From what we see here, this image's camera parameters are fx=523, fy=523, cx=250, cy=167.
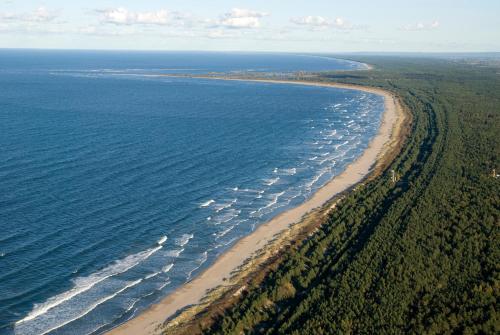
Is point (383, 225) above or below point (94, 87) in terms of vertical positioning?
above

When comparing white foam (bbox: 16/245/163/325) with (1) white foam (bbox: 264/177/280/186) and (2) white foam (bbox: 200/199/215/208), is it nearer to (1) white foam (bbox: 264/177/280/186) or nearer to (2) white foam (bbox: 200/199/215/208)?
(2) white foam (bbox: 200/199/215/208)

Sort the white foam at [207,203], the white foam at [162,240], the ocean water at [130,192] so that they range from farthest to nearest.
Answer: the white foam at [207,203] < the white foam at [162,240] < the ocean water at [130,192]

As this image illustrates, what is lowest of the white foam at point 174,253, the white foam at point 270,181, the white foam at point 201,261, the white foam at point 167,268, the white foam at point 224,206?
the white foam at point 270,181

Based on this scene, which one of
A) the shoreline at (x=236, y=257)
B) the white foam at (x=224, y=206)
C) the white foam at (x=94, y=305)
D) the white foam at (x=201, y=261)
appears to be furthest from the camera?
the white foam at (x=224, y=206)

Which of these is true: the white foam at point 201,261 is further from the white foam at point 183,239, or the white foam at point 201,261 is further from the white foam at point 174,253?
the white foam at point 183,239

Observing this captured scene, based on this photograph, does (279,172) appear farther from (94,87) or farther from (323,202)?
(94,87)

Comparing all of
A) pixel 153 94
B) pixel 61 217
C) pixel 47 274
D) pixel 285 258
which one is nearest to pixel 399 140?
pixel 285 258

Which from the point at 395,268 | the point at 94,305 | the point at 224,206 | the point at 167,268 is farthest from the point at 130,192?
the point at 395,268

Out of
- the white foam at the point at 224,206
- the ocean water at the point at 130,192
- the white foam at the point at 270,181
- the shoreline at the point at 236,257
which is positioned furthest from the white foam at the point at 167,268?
the white foam at the point at 270,181
